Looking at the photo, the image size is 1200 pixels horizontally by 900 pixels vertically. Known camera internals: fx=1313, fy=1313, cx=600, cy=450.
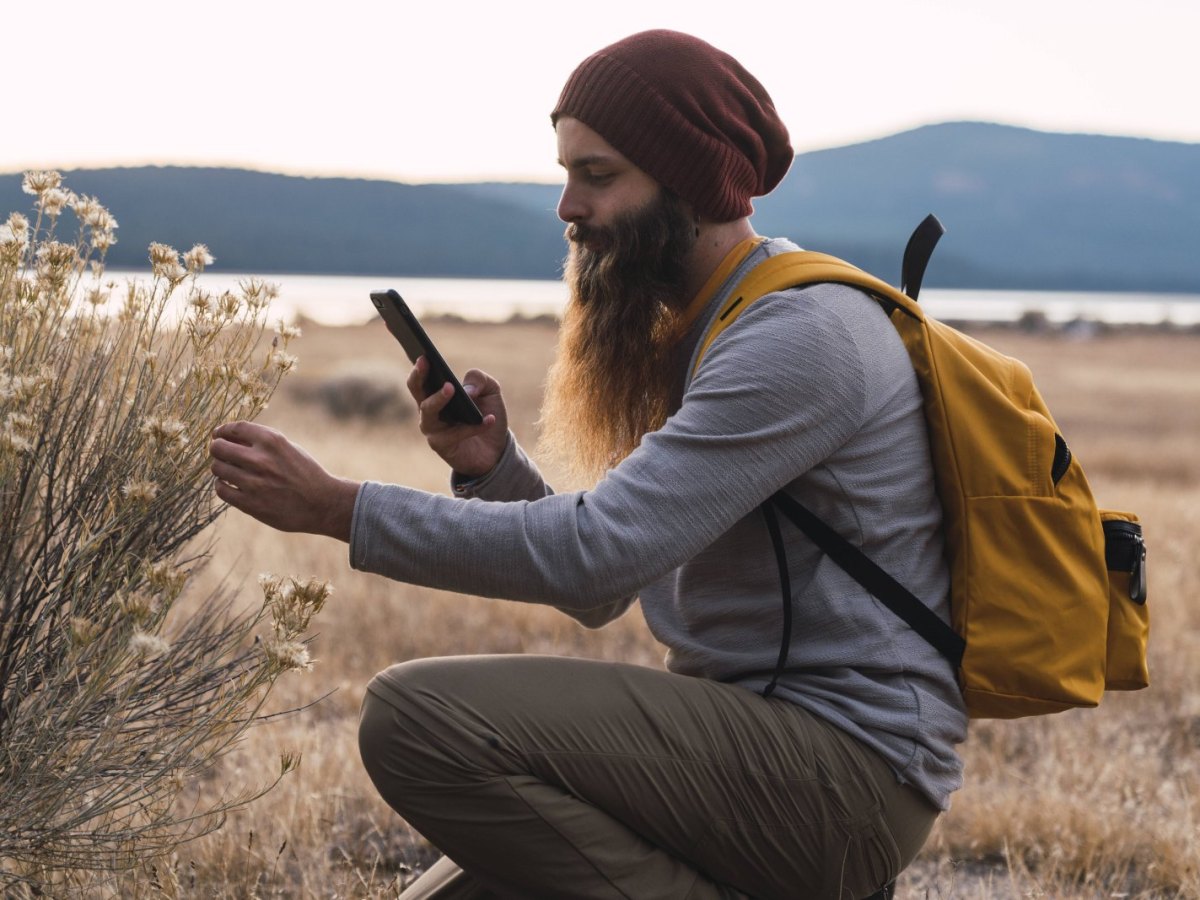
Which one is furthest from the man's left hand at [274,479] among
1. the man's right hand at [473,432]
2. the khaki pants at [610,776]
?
the man's right hand at [473,432]

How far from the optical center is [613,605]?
2.89m

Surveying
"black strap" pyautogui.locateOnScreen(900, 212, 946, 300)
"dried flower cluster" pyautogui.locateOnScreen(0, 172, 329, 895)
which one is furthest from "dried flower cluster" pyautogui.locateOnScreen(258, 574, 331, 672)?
"black strap" pyautogui.locateOnScreen(900, 212, 946, 300)

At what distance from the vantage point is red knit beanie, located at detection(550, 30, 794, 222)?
8.48ft

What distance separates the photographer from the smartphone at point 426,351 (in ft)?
8.29

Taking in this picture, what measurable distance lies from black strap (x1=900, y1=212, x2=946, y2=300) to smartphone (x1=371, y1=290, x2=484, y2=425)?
3.03 ft

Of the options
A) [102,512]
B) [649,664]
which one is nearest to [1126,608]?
[102,512]

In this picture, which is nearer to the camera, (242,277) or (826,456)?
(826,456)

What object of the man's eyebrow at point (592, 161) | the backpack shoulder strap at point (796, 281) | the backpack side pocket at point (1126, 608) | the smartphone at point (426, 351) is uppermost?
the man's eyebrow at point (592, 161)

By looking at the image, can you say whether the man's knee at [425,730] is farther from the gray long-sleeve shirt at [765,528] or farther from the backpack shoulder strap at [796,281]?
the backpack shoulder strap at [796,281]

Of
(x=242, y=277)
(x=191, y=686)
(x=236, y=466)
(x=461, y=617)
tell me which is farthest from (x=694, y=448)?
(x=461, y=617)

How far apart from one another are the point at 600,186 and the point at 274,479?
944mm

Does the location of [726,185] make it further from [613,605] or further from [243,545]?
[243,545]

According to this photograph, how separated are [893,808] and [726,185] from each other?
4.07 feet

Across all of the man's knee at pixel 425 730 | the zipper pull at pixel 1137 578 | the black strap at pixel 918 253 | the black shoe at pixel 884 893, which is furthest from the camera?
the black strap at pixel 918 253
